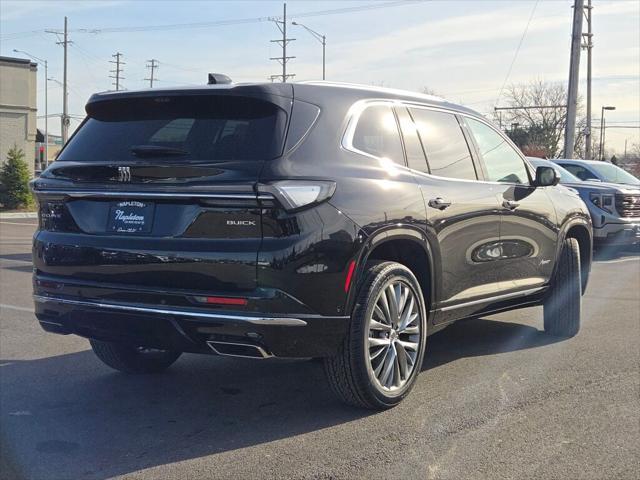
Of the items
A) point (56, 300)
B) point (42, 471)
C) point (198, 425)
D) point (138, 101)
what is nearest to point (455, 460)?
point (198, 425)

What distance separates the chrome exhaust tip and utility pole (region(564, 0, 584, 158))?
20.5 meters

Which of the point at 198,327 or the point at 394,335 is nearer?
the point at 198,327

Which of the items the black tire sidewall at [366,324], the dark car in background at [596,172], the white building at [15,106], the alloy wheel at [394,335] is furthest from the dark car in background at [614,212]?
the white building at [15,106]

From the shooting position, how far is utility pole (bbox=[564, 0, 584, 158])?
73.4ft

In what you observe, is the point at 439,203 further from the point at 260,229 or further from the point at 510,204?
the point at 260,229

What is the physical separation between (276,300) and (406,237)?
42.8 inches

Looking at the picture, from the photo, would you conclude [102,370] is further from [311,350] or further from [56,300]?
[311,350]

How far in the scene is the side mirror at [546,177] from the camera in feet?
20.3

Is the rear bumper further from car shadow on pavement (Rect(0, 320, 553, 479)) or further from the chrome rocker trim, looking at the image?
car shadow on pavement (Rect(0, 320, 553, 479))

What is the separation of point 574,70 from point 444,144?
1887 cm

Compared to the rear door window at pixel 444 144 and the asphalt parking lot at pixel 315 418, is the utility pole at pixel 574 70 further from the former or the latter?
the rear door window at pixel 444 144

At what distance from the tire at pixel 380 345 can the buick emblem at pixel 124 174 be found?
56.6 inches

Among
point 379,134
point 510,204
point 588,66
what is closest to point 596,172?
point 510,204

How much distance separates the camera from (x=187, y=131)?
4285 mm
